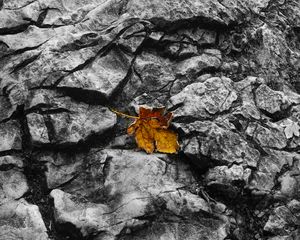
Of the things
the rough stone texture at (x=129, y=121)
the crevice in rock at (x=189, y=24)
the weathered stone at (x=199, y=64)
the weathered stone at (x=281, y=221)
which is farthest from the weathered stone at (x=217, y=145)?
the crevice in rock at (x=189, y=24)

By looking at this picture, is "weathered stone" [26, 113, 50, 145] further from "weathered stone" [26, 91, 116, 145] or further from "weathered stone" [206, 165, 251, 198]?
"weathered stone" [206, 165, 251, 198]

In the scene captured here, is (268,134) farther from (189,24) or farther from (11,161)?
(11,161)

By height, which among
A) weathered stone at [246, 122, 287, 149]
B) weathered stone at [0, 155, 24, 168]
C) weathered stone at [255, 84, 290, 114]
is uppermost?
weathered stone at [255, 84, 290, 114]

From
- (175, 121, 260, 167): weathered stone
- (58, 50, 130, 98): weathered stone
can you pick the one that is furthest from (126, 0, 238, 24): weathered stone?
(175, 121, 260, 167): weathered stone

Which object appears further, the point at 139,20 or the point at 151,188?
the point at 139,20

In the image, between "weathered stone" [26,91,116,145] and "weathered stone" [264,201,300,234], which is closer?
"weathered stone" [264,201,300,234]

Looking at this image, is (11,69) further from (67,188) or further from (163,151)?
(163,151)

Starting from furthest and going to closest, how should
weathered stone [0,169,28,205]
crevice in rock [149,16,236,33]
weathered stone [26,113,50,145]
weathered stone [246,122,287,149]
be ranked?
crevice in rock [149,16,236,33] < weathered stone [246,122,287,149] < weathered stone [26,113,50,145] < weathered stone [0,169,28,205]

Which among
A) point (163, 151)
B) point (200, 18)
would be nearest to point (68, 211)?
point (163, 151)
